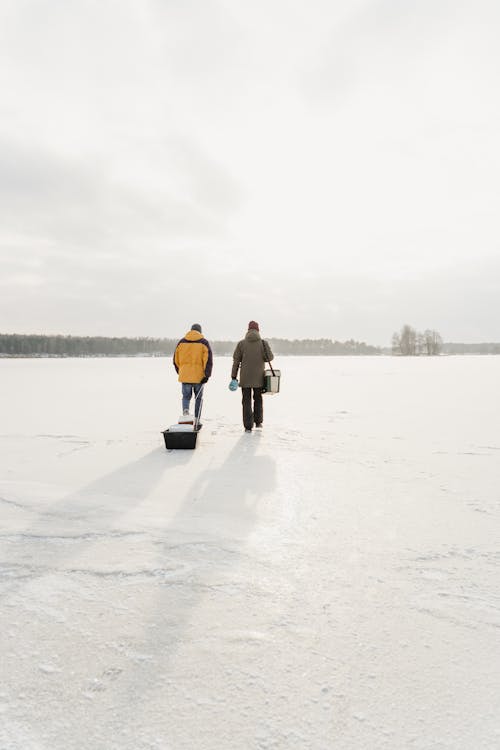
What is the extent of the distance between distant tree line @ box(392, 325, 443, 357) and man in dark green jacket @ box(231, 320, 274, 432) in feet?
302

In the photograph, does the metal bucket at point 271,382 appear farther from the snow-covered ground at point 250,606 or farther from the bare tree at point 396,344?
the bare tree at point 396,344

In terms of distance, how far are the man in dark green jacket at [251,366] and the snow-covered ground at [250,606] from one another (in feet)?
7.53

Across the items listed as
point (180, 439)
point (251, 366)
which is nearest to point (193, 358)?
point (251, 366)

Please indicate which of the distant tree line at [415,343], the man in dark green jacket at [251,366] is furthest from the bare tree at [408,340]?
the man in dark green jacket at [251,366]

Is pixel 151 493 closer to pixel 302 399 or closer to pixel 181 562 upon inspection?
pixel 181 562

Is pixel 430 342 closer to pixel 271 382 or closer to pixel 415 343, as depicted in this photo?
pixel 415 343

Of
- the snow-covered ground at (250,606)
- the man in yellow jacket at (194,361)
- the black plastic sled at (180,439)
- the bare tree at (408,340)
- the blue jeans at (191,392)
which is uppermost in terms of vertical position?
the bare tree at (408,340)

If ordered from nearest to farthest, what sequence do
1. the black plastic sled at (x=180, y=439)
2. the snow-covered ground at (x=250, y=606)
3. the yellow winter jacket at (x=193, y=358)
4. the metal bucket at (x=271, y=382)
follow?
the snow-covered ground at (x=250, y=606), the black plastic sled at (x=180, y=439), the yellow winter jacket at (x=193, y=358), the metal bucket at (x=271, y=382)

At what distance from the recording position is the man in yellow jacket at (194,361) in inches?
267

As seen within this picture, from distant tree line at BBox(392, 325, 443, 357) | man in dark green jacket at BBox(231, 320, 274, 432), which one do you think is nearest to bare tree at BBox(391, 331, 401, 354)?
distant tree line at BBox(392, 325, 443, 357)

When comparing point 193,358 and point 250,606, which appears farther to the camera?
point 193,358

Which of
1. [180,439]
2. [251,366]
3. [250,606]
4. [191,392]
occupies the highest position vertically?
[251,366]

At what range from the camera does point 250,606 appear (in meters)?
2.11

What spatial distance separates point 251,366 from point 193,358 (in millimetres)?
1016
